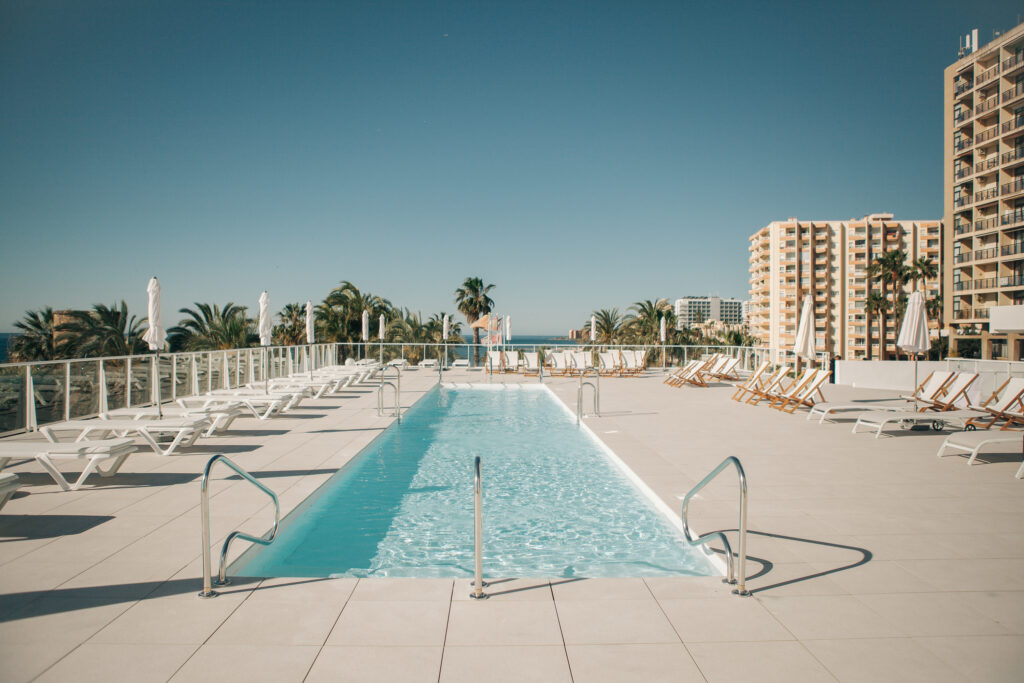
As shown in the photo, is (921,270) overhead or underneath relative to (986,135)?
underneath

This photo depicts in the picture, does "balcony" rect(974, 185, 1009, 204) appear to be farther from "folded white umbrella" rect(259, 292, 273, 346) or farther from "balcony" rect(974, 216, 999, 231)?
"folded white umbrella" rect(259, 292, 273, 346)

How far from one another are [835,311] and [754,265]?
43.6 ft

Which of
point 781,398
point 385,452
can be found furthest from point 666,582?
point 781,398

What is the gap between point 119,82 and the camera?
760 inches

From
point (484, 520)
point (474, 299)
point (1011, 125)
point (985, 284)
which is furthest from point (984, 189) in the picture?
point (484, 520)

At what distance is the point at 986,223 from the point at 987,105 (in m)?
8.62

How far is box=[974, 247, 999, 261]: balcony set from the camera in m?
39.6

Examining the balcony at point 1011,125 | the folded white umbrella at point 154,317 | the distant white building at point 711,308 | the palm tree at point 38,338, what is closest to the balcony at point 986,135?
the balcony at point 1011,125

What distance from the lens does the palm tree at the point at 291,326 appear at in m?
37.9

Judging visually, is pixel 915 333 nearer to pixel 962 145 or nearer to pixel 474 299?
pixel 474 299

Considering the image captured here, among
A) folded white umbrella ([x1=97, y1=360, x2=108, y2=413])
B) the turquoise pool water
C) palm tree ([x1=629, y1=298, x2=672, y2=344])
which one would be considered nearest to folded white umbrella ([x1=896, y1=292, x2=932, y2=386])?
the turquoise pool water

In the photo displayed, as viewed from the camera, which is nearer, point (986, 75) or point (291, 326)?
point (986, 75)

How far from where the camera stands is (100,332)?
69.2ft

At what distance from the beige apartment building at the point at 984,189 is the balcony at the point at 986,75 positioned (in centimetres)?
7
